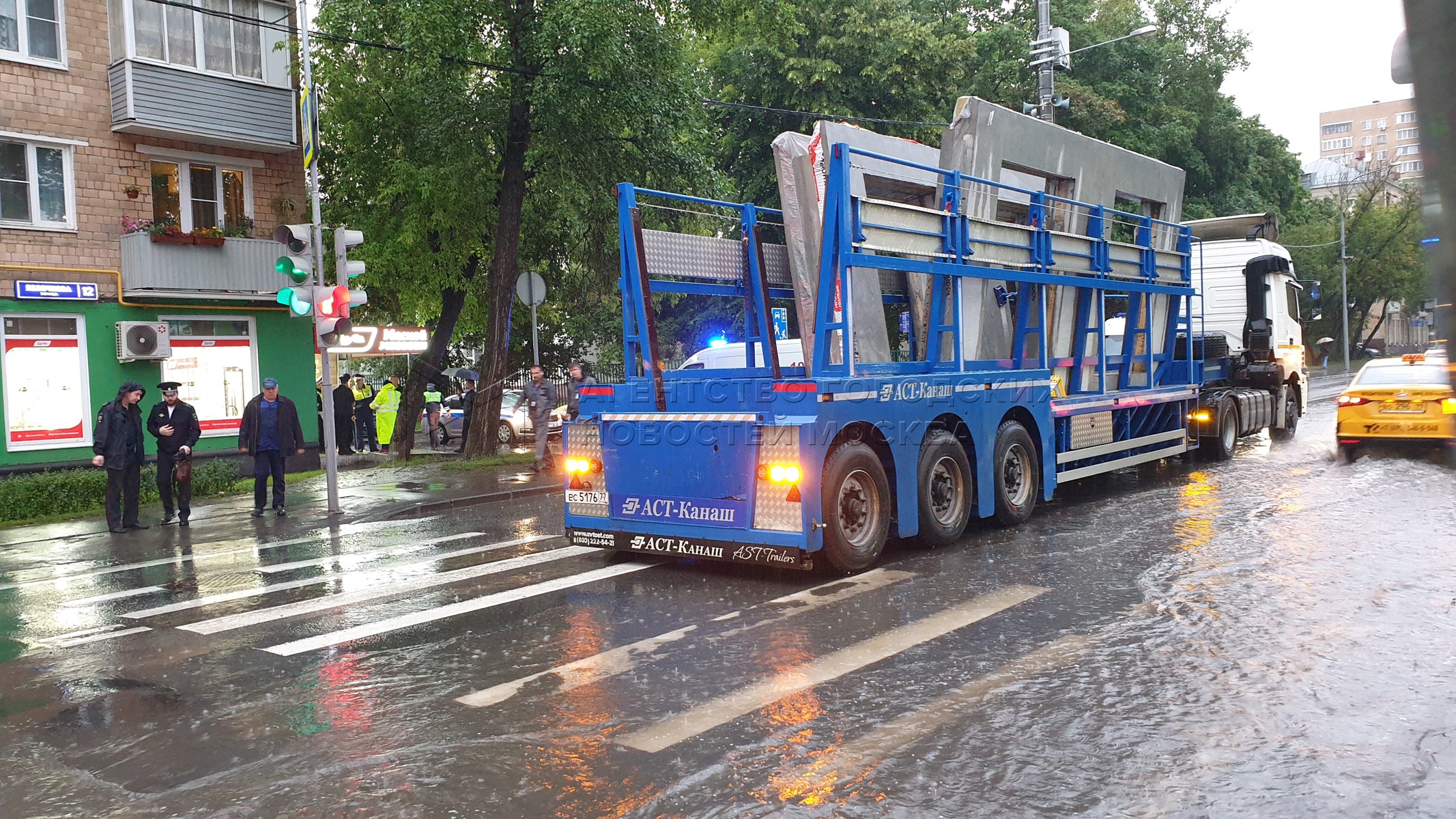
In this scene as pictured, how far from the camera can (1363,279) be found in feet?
198

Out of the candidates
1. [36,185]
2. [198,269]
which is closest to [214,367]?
[198,269]

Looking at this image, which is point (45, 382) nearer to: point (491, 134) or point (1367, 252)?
point (491, 134)

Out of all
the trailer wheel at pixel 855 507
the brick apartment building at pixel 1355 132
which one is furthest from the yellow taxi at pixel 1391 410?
the brick apartment building at pixel 1355 132

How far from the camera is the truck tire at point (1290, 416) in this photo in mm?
19141

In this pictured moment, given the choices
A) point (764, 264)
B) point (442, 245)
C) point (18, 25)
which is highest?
point (18, 25)

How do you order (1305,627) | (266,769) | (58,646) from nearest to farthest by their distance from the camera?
(266,769) < (1305,627) < (58,646)

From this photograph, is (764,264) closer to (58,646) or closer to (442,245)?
(58,646)

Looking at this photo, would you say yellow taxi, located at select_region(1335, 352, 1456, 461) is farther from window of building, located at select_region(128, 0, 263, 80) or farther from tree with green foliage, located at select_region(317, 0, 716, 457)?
window of building, located at select_region(128, 0, 263, 80)

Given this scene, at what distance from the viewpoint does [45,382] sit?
18297 millimetres

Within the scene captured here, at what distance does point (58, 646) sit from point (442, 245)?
15905mm

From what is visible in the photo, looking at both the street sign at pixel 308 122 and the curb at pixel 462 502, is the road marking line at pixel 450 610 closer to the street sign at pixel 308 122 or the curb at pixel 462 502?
the curb at pixel 462 502

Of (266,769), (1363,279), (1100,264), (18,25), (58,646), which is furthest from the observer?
(1363,279)

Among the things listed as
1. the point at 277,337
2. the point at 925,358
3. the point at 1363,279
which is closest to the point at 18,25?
the point at 277,337

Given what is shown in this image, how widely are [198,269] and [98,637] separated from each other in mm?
13746
